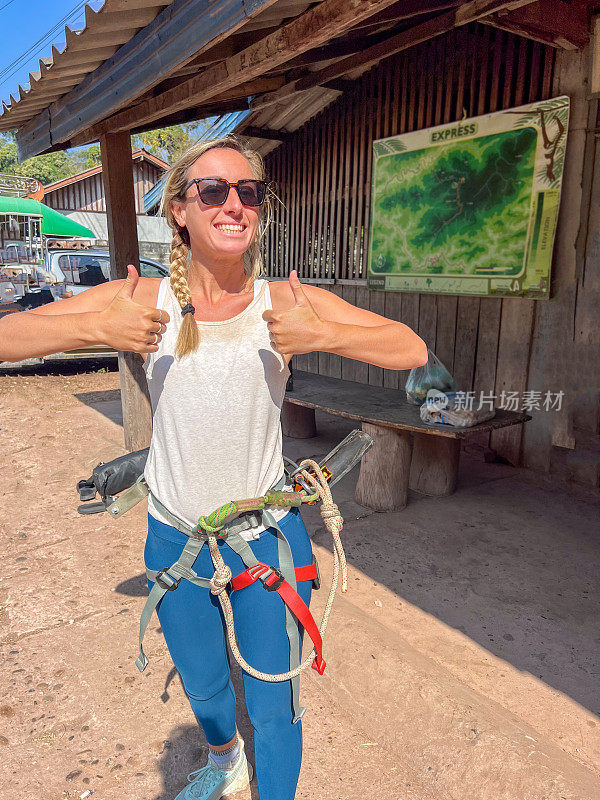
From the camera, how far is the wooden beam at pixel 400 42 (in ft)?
11.4

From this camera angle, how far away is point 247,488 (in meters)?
1.73

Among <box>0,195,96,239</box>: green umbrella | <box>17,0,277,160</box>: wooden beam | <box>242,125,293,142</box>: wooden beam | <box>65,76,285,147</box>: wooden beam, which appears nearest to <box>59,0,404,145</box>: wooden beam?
<box>17,0,277,160</box>: wooden beam

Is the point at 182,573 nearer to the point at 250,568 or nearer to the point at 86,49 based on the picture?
the point at 250,568

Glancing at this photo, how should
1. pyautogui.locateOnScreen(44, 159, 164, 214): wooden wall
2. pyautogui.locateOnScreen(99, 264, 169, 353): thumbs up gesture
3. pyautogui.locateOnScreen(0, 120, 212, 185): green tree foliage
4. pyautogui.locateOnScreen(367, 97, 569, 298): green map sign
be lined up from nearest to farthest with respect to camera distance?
1. pyautogui.locateOnScreen(99, 264, 169, 353): thumbs up gesture
2. pyautogui.locateOnScreen(367, 97, 569, 298): green map sign
3. pyautogui.locateOnScreen(44, 159, 164, 214): wooden wall
4. pyautogui.locateOnScreen(0, 120, 212, 185): green tree foliage

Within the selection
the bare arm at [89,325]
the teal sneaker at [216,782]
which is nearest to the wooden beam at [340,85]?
the bare arm at [89,325]

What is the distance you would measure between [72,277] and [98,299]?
1017 centimetres

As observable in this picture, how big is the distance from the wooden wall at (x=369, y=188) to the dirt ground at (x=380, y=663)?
1474 millimetres

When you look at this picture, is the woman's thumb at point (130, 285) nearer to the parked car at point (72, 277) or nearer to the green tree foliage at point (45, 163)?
the parked car at point (72, 277)

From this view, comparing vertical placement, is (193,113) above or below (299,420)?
above

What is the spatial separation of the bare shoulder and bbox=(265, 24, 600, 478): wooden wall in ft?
13.7

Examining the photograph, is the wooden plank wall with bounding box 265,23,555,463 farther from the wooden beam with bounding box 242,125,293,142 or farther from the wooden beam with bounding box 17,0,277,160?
the wooden beam with bounding box 17,0,277,160

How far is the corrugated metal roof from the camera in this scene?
2.85 m

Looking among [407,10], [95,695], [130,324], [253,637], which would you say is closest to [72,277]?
[407,10]

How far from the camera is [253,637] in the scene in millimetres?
1702
